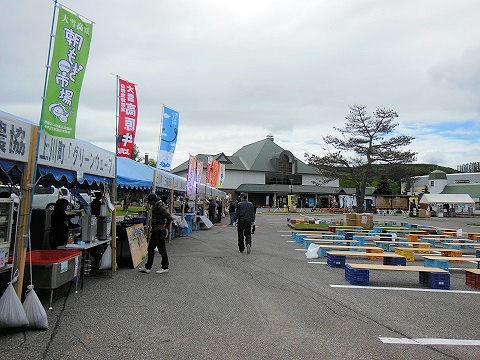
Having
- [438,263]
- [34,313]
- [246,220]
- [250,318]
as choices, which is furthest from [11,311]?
[438,263]

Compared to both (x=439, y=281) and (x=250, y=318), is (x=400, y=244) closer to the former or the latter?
(x=439, y=281)

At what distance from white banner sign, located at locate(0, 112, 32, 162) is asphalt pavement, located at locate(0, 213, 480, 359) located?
2047 mm

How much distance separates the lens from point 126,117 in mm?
8906

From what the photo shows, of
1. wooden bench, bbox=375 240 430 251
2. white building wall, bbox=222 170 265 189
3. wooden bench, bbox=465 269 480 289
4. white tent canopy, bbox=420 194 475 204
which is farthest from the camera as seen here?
white building wall, bbox=222 170 265 189

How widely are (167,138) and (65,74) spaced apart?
8.11 meters

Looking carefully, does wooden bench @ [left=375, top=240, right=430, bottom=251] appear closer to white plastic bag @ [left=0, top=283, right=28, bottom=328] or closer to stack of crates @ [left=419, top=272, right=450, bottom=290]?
stack of crates @ [left=419, top=272, right=450, bottom=290]

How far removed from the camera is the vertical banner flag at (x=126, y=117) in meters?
8.66

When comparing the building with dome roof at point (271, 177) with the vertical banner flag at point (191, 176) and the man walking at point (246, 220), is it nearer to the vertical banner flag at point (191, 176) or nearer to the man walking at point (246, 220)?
the vertical banner flag at point (191, 176)

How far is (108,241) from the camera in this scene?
8023mm

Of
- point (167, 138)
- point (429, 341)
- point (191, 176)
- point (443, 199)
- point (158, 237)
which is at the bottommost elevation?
point (429, 341)

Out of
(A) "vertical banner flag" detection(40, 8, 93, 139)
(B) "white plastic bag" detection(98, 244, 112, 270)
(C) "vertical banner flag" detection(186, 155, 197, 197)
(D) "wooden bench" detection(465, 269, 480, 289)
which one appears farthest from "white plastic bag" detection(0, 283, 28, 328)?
(C) "vertical banner flag" detection(186, 155, 197, 197)

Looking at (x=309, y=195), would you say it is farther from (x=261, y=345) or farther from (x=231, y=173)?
(x=261, y=345)

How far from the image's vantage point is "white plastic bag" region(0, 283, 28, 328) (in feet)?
14.1

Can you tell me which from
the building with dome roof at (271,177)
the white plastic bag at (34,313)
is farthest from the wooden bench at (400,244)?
the building with dome roof at (271,177)
